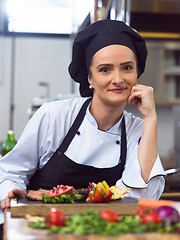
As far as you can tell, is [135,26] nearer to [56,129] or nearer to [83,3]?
[83,3]

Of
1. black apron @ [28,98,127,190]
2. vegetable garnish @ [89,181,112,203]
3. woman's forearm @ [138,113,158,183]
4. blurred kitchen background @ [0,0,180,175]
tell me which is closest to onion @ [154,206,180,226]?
vegetable garnish @ [89,181,112,203]

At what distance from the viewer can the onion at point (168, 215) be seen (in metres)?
0.89

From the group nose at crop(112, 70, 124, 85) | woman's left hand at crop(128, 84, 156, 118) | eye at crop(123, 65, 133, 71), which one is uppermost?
eye at crop(123, 65, 133, 71)

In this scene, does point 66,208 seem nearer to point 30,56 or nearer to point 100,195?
point 100,195

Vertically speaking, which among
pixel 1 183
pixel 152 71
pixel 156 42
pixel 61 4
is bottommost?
pixel 1 183

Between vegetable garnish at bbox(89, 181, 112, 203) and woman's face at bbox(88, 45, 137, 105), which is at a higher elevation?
woman's face at bbox(88, 45, 137, 105)

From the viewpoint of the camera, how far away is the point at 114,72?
1.68 meters

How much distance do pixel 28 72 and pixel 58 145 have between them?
18.4 feet

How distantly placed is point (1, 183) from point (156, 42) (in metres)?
3.35

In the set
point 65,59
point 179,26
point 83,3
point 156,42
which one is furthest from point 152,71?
point 65,59

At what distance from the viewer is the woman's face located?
169 centimetres

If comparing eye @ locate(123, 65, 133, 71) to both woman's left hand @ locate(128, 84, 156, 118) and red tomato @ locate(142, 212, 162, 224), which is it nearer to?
woman's left hand @ locate(128, 84, 156, 118)

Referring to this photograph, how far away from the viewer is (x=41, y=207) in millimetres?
1171

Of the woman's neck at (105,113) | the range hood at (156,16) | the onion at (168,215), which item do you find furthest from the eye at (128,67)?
the range hood at (156,16)
